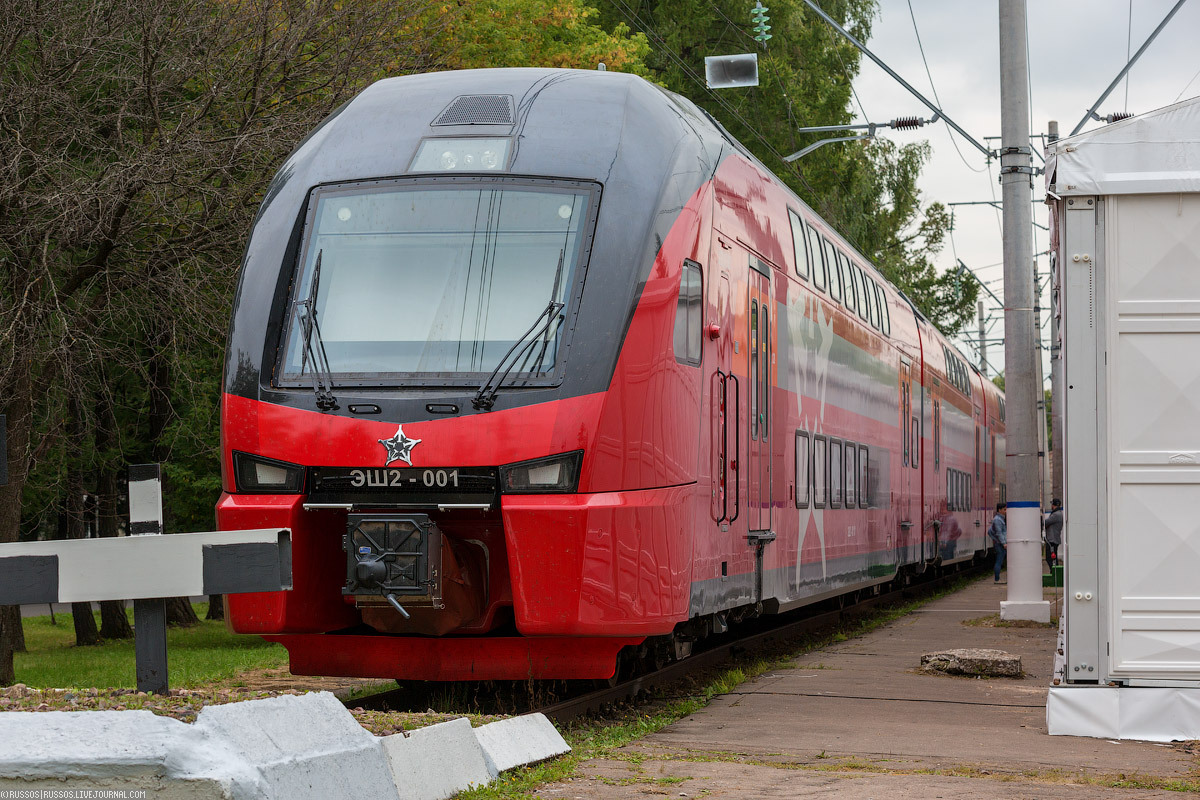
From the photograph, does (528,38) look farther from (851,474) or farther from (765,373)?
(765,373)

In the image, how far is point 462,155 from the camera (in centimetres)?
902

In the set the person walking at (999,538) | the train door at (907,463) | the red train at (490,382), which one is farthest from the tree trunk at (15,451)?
the person walking at (999,538)

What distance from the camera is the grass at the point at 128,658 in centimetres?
1438

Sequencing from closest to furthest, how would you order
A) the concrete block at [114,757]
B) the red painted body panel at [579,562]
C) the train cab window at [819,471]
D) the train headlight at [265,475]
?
the concrete block at [114,757], the red painted body panel at [579,562], the train headlight at [265,475], the train cab window at [819,471]

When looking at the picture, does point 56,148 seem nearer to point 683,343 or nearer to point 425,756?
point 683,343

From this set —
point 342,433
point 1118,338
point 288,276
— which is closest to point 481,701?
point 342,433

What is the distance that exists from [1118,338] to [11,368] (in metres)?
9.90

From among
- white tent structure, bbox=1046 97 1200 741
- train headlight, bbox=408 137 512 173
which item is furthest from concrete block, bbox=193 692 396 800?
white tent structure, bbox=1046 97 1200 741

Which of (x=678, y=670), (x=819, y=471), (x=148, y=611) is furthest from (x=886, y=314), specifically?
(x=148, y=611)

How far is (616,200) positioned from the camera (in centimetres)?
872

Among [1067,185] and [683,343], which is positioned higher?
[1067,185]

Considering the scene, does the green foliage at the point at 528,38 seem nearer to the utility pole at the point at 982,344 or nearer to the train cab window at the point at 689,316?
the train cab window at the point at 689,316

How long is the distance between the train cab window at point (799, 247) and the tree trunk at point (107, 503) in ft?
30.8

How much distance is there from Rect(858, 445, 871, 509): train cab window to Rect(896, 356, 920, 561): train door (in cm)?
244
